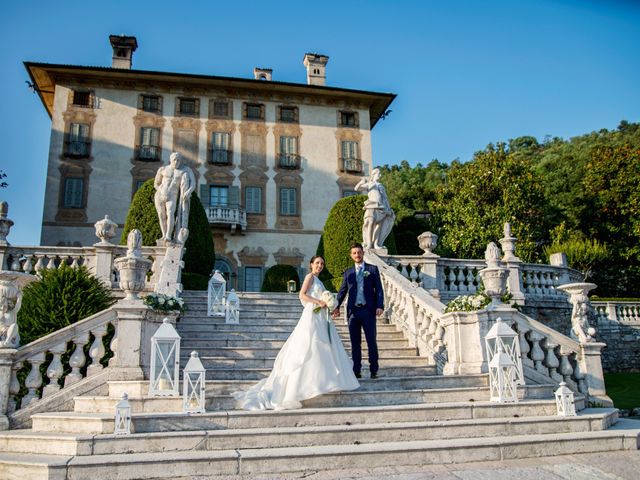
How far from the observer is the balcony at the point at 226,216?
26.5 m

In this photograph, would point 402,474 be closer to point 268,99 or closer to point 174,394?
point 174,394

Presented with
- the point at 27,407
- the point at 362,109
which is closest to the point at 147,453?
the point at 27,407

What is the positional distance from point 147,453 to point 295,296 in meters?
7.12

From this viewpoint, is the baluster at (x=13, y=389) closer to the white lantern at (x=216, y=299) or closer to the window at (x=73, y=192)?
the white lantern at (x=216, y=299)

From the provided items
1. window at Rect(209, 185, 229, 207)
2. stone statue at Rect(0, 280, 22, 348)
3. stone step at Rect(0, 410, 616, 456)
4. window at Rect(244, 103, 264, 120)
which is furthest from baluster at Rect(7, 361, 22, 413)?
window at Rect(244, 103, 264, 120)

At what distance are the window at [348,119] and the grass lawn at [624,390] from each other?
62.7 ft

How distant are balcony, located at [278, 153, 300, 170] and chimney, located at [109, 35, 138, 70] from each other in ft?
29.7

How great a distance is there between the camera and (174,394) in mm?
6277

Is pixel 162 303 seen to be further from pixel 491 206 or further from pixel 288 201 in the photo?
pixel 491 206

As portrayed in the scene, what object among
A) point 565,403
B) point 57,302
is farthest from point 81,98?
point 565,403

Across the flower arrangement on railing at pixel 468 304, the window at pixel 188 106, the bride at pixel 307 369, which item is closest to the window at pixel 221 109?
the window at pixel 188 106

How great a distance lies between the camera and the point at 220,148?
28266mm

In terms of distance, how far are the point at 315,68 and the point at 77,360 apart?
26648 millimetres

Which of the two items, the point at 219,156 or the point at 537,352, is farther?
the point at 219,156
